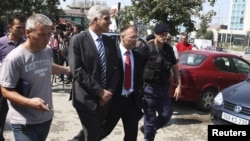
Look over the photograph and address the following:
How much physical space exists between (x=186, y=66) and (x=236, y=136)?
4.46 m

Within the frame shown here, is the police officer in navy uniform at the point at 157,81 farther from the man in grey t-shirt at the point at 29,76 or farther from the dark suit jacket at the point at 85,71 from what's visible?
the man in grey t-shirt at the point at 29,76

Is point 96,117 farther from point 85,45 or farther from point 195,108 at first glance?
point 195,108

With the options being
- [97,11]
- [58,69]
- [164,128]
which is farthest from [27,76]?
[164,128]

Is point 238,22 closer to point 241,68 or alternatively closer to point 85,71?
point 241,68

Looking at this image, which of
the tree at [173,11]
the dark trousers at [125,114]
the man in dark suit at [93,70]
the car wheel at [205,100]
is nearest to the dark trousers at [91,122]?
the man in dark suit at [93,70]

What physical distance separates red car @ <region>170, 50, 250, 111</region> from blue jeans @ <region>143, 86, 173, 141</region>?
289 centimetres

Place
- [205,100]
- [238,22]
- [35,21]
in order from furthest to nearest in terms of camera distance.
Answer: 1. [238,22]
2. [205,100]
3. [35,21]

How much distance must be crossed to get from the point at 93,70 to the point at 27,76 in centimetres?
85

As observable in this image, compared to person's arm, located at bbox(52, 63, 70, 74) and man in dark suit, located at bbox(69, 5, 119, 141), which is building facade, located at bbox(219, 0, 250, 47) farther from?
person's arm, located at bbox(52, 63, 70, 74)

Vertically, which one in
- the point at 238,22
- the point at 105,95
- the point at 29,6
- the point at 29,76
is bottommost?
the point at 238,22

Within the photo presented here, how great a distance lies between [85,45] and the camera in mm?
3838

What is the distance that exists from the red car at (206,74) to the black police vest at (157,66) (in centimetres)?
279

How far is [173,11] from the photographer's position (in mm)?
14992

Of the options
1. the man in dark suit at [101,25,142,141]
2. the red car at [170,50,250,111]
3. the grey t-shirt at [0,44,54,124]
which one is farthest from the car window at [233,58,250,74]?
the grey t-shirt at [0,44,54,124]
